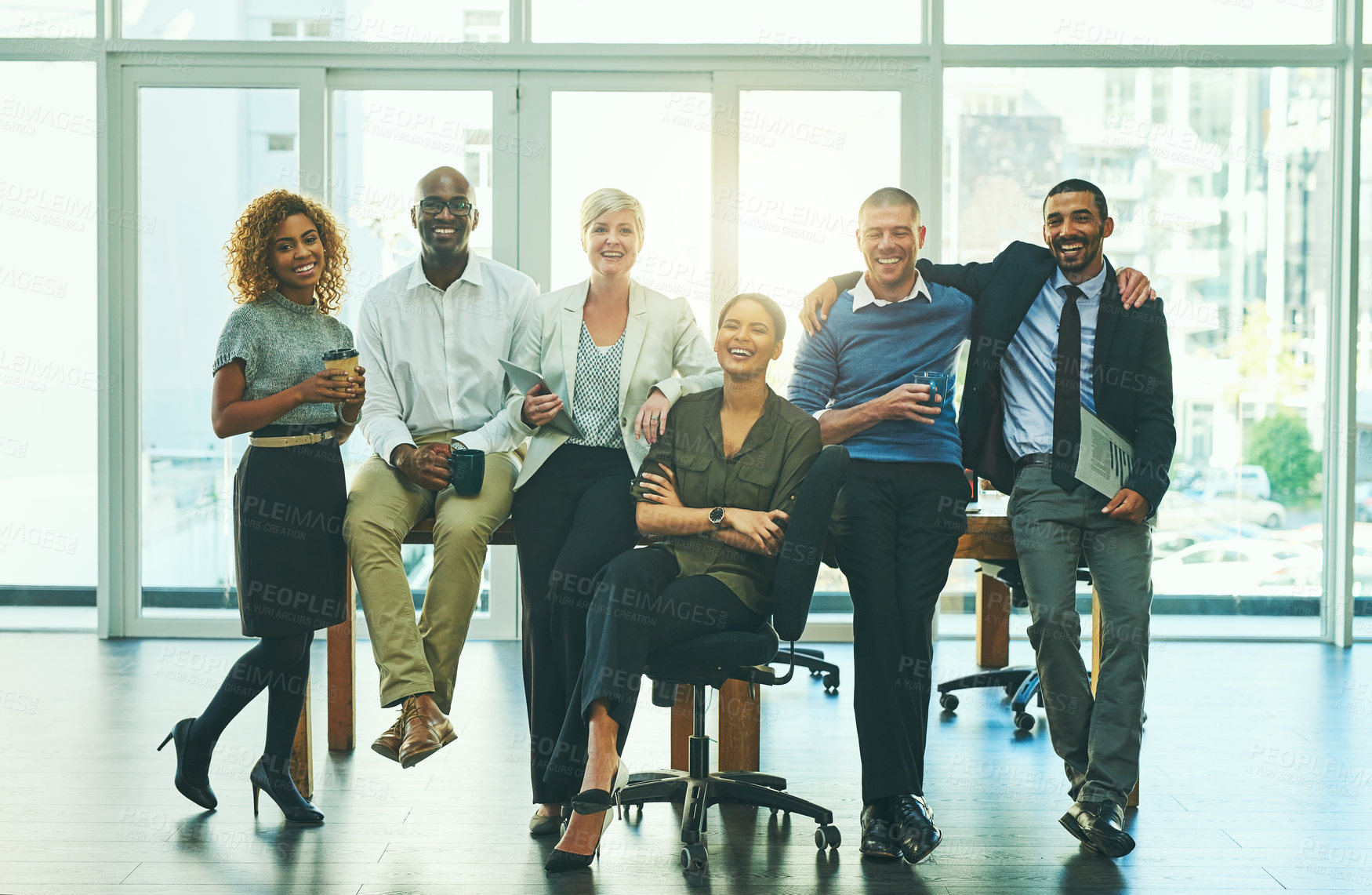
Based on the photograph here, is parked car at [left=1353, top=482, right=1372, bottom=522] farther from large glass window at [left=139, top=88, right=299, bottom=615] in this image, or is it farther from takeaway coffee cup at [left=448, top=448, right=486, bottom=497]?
large glass window at [left=139, top=88, right=299, bottom=615]

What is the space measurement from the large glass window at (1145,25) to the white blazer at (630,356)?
2.76 meters

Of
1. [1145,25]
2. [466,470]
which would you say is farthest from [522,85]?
[1145,25]

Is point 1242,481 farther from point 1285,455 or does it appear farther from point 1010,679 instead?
point 1010,679

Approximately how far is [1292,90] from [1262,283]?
2.93 feet

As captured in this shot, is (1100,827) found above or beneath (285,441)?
beneath

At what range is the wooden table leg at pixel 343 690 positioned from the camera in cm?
351

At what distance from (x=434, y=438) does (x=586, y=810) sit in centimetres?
118

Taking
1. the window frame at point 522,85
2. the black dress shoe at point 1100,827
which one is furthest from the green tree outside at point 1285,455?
the black dress shoe at point 1100,827

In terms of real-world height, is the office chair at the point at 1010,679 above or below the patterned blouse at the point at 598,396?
below

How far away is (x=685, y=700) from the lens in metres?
3.27

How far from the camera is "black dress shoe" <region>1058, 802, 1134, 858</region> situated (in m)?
2.70

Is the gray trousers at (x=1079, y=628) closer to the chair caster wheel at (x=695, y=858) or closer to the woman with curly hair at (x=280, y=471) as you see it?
the chair caster wheel at (x=695, y=858)

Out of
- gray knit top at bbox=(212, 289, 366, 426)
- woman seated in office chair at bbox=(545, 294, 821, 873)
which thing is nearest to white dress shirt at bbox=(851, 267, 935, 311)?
woman seated in office chair at bbox=(545, 294, 821, 873)

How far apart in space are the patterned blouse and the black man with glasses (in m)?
0.18
